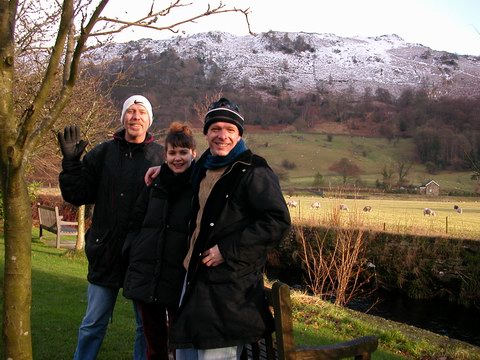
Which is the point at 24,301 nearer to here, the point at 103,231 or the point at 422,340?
the point at 103,231

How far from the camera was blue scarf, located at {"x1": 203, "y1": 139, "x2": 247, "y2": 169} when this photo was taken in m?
2.76

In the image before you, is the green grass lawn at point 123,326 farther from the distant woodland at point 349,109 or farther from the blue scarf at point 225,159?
the distant woodland at point 349,109

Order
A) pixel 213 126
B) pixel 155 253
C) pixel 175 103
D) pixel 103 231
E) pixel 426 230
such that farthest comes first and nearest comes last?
pixel 175 103, pixel 426 230, pixel 103 231, pixel 155 253, pixel 213 126

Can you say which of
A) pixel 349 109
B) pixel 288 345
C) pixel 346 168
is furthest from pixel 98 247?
pixel 349 109

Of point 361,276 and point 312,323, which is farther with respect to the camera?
point 361,276

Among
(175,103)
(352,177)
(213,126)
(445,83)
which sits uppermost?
(445,83)

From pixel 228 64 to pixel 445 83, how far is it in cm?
7781

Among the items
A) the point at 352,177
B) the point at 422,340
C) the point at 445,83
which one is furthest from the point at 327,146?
the point at 422,340

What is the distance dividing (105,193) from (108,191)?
0.03 metres

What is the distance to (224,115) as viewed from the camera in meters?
2.84

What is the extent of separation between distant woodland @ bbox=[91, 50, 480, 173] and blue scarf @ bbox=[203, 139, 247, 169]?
3053 inches

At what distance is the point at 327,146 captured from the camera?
104 meters

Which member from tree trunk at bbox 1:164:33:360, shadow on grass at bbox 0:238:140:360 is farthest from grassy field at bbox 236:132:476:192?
tree trunk at bbox 1:164:33:360

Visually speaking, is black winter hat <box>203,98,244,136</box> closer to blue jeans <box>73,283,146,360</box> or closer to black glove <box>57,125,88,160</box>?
black glove <box>57,125,88,160</box>
